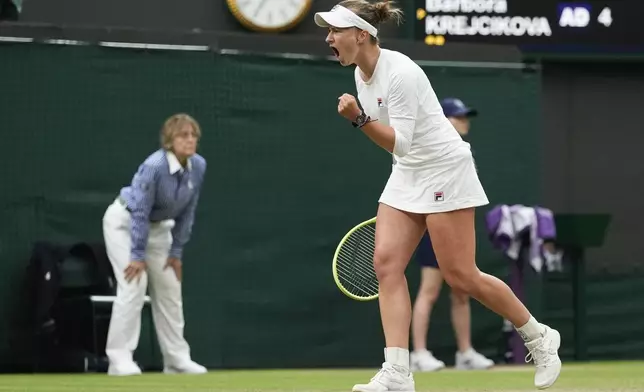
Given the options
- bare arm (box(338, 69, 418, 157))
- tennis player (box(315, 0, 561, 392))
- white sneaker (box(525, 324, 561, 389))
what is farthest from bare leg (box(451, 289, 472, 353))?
bare arm (box(338, 69, 418, 157))

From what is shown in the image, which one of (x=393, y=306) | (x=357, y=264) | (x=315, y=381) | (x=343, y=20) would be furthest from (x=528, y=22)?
(x=393, y=306)

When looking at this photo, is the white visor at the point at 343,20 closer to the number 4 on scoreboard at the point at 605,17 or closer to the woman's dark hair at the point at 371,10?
the woman's dark hair at the point at 371,10

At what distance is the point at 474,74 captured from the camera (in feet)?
38.3

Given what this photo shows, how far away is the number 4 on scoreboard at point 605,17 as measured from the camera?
11859 mm

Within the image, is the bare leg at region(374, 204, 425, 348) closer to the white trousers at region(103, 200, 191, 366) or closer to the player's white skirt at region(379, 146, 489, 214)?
the player's white skirt at region(379, 146, 489, 214)

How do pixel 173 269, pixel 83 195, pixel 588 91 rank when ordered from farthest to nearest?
1. pixel 588 91
2. pixel 83 195
3. pixel 173 269

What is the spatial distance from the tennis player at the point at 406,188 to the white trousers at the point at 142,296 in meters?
3.54

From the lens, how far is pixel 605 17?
11.9 metres

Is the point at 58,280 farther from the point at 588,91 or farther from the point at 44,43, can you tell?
the point at 588,91

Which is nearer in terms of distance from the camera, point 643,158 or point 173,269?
point 173,269

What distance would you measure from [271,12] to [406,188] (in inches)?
213

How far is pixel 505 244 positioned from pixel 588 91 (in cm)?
236

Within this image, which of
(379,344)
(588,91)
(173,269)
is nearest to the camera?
(173,269)

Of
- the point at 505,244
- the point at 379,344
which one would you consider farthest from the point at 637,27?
the point at 379,344
